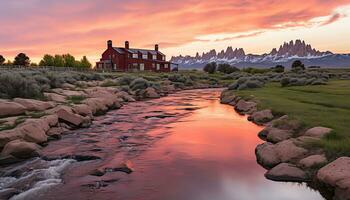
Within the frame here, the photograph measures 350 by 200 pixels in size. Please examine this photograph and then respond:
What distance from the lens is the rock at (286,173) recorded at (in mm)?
13220

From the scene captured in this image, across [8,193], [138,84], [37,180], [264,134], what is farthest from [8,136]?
[138,84]

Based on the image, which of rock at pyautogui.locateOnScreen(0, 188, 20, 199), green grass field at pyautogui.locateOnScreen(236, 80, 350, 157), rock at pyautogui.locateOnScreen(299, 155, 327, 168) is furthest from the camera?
green grass field at pyautogui.locateOnScreen(236, 80, 350, 157)

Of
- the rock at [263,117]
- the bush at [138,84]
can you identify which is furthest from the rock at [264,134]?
the bush at [138,84]

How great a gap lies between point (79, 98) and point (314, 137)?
72.9 ft

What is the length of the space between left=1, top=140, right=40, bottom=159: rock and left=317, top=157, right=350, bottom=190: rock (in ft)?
38.3

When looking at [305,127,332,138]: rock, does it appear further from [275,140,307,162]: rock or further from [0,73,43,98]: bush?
[0,73,43,98]: bush

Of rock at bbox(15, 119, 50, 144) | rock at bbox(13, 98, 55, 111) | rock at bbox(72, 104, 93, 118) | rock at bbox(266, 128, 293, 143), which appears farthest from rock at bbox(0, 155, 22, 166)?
rock at bbox(266, 128, 293, 143)

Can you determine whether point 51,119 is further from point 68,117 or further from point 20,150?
point 20,150

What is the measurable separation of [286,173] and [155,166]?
16.8ft

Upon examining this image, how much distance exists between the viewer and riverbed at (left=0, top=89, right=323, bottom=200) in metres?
12.3

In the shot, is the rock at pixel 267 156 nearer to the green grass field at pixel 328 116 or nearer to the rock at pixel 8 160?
the green grass field at pixel 328 116

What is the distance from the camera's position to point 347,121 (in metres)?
18.4

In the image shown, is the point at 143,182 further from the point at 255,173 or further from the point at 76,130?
the point at 76,130

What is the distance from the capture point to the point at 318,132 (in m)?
16.5
